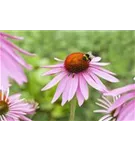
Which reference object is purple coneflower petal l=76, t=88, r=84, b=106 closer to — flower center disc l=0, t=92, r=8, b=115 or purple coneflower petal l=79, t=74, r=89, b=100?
purple coneflower petal l=79, t=74, r=89, b=100

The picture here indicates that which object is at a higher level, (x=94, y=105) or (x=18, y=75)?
(x=18, y=75)

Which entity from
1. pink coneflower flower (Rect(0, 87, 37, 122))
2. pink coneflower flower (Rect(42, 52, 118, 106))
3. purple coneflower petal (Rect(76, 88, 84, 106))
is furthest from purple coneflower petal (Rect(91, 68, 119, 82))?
pink coneflower flower (Rect(0, 87, 37, 122))

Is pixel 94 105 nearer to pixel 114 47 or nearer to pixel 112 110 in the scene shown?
pixel 112 110

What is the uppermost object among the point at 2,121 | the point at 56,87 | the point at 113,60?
the point at 113,60

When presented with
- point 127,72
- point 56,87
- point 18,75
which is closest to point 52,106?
point 56,87

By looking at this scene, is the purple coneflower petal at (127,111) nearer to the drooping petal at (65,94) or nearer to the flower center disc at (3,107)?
the drooping petal at (65,94)

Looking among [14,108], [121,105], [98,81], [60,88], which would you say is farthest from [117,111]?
[14,108]
